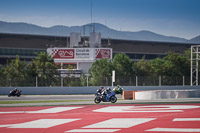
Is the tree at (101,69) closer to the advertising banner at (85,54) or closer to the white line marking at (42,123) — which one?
the advertising banner at (85,54)

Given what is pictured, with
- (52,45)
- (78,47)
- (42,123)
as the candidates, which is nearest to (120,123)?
(42,123)

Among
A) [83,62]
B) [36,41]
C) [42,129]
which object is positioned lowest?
[42,129]

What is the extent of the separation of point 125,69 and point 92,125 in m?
48.4

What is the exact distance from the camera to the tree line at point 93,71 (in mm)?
45938

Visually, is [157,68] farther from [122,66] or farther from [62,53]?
[62,53]

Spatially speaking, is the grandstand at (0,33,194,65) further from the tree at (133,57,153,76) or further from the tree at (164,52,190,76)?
the tree at (164,52,190,76)

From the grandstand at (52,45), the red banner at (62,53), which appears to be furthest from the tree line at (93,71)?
the grandstand at (52,45)

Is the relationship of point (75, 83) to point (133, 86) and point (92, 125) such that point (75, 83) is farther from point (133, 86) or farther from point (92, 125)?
point (92, 125)

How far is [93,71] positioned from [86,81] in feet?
29.5

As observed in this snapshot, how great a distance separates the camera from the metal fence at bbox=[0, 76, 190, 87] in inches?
1734

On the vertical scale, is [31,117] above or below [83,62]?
below

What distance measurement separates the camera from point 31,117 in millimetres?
17859

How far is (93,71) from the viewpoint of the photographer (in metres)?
57.3

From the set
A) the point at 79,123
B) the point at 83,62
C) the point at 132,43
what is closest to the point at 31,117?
the point at 79,123
